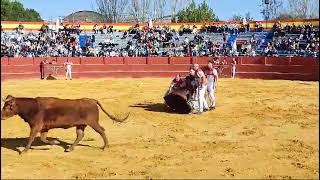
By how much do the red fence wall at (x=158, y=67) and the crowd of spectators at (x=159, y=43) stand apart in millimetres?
887

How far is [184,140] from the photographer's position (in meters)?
9.30

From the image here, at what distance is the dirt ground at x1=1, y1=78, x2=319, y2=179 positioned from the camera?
699 centimetres

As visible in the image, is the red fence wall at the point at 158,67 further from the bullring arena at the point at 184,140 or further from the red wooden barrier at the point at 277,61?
the bullring arena at the point at 184,140

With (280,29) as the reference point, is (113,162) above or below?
below

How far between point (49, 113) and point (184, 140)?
2.60 m

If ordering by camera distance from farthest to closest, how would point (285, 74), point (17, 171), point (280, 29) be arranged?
point (280, 29), point (285, 74), point (17, 171)

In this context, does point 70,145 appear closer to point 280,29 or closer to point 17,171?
point 17,171

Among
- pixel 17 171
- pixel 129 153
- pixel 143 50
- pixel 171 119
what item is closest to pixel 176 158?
pixel 129 153

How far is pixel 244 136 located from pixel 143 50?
61.6 ft

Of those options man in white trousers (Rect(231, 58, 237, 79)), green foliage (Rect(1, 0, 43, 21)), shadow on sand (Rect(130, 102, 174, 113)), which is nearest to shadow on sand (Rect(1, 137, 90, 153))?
shadow on sand (Rect(130, 102, 174, 113))

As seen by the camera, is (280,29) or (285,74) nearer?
(285,74)

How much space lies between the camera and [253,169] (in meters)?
7.10

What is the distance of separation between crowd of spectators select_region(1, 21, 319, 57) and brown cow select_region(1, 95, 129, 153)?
57.9 feet

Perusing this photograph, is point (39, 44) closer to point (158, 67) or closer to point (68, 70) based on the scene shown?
point (68, 70)
